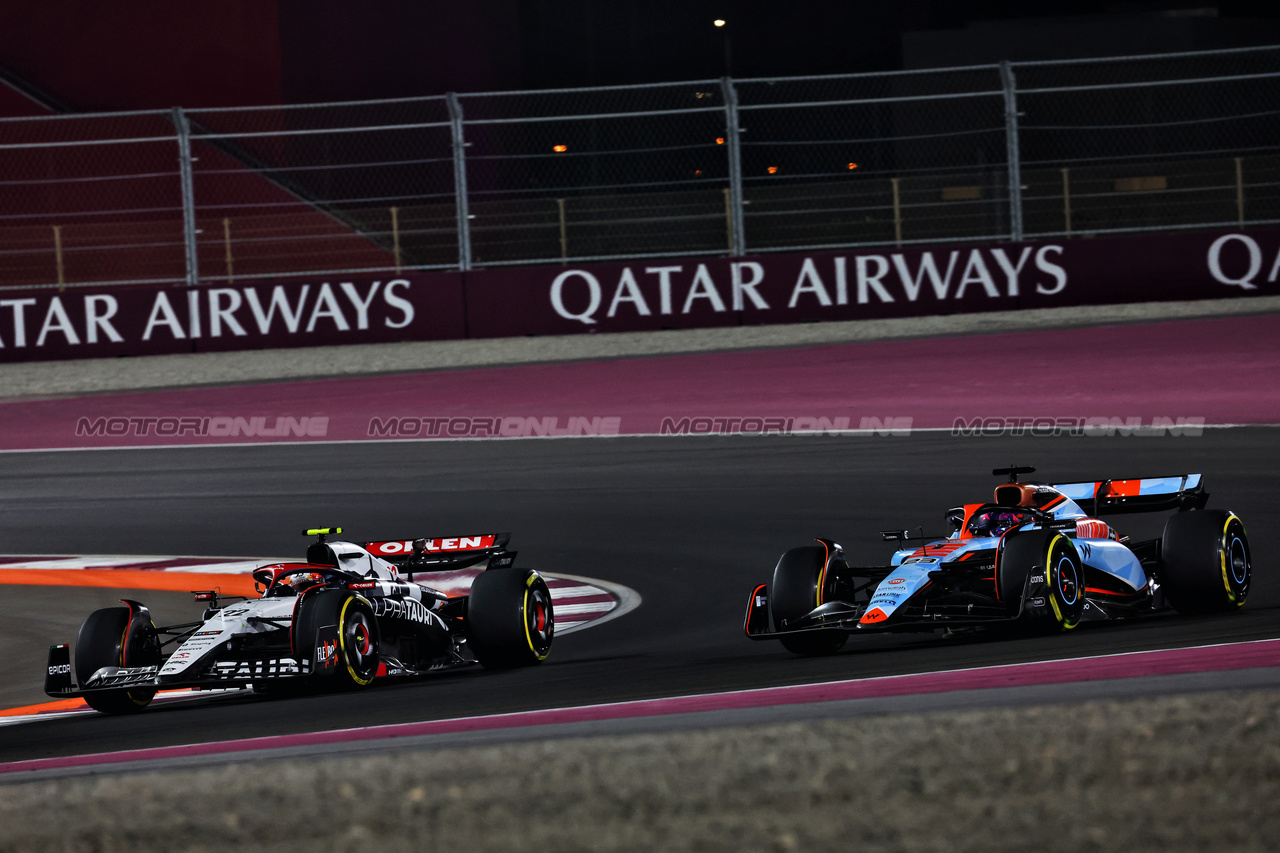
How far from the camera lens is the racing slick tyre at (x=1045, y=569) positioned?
6363 millimetres

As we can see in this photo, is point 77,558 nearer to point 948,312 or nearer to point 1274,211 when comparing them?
point 948,312

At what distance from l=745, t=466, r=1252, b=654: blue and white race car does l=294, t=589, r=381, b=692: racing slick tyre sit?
1667 mm

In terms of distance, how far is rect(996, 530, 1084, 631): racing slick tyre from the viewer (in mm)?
6363

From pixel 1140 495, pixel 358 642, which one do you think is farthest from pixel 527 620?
pixel 1140 495

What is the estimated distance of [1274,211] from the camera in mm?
20016

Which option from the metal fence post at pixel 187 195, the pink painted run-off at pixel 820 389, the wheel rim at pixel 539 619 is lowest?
the wheel rim at pixel 539 619

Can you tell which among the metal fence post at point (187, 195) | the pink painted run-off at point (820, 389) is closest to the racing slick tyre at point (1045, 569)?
the pink painted run-off at point (820, 389)

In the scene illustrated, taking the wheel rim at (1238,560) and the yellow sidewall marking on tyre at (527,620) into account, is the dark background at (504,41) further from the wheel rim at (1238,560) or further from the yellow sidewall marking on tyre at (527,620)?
the wheel rim at (1238,560)

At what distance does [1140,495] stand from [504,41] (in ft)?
70.2

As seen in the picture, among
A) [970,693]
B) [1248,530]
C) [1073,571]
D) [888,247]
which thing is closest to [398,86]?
[888,247]

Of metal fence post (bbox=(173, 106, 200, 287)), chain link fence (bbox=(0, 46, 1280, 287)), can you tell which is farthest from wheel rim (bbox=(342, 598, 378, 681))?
metal fence post (bbox=(173, 106, 200, 287))

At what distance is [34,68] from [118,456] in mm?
11163

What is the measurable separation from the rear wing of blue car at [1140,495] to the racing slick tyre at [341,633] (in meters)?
3.45

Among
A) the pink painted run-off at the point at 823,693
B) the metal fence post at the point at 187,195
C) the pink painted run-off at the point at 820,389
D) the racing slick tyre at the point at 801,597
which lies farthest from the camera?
the metal fence post at the point at 187,195
